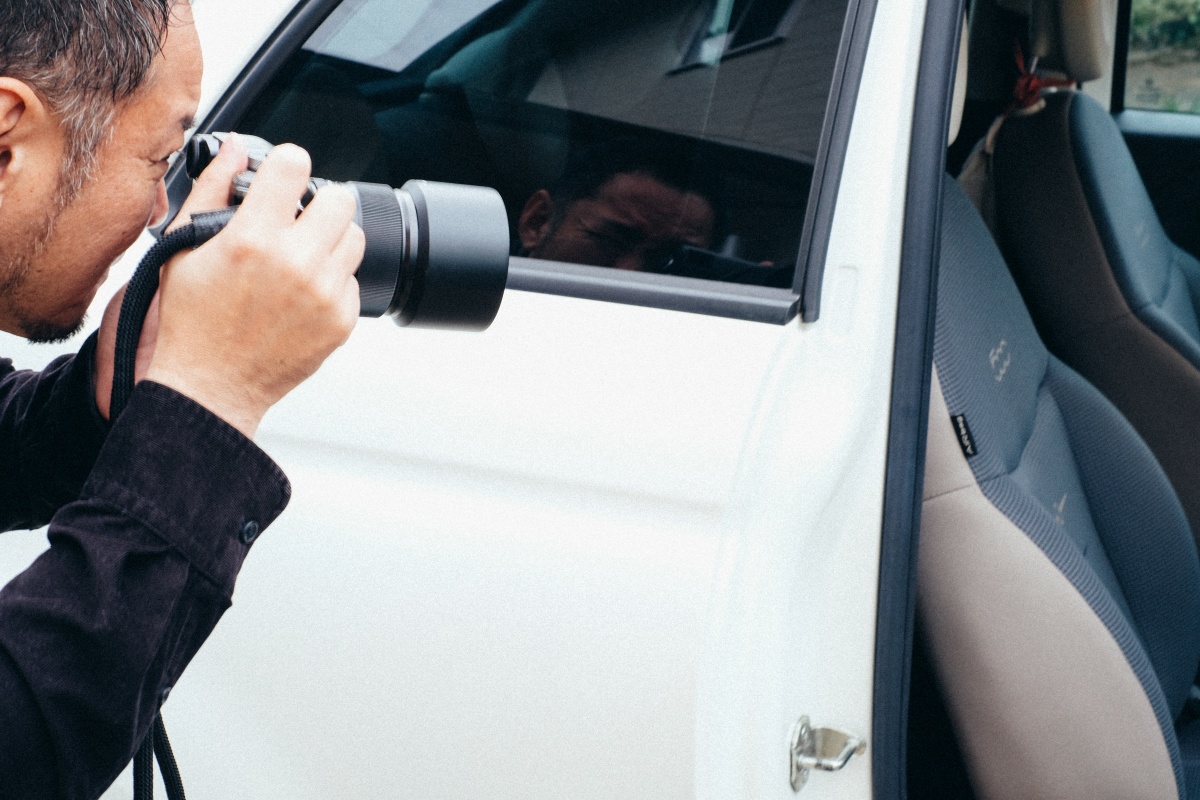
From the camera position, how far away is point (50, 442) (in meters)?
0.90

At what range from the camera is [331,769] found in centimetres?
110

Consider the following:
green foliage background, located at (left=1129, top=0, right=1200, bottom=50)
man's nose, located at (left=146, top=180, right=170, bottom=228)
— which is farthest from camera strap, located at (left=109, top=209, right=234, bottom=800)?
green foliage background, located at (left=1129, top=0, right=1200, bottom=50)

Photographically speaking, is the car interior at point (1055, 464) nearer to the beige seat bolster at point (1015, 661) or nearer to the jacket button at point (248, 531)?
the beige seat bolster at point (1015, 661)

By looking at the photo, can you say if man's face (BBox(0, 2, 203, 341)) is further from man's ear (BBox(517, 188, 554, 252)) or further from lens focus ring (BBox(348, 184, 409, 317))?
man's ear (BBox(517, 188, 554, 252))

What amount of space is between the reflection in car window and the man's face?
1.38ft

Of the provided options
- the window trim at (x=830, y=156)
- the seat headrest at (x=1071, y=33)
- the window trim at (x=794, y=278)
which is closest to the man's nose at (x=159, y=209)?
the window trim at (x=794, y=278)

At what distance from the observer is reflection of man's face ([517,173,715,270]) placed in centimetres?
111

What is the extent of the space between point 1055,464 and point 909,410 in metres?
0.67

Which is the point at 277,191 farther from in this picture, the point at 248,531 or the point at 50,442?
the point at 50,442

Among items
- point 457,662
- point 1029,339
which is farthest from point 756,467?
point 1029,339

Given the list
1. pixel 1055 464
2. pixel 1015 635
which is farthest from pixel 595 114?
pixel 1055 464

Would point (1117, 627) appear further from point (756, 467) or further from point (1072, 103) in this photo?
point (1072, 103)

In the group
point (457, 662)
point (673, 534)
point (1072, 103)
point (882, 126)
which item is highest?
point (1072, 103)

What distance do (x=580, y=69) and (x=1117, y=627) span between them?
84cm
